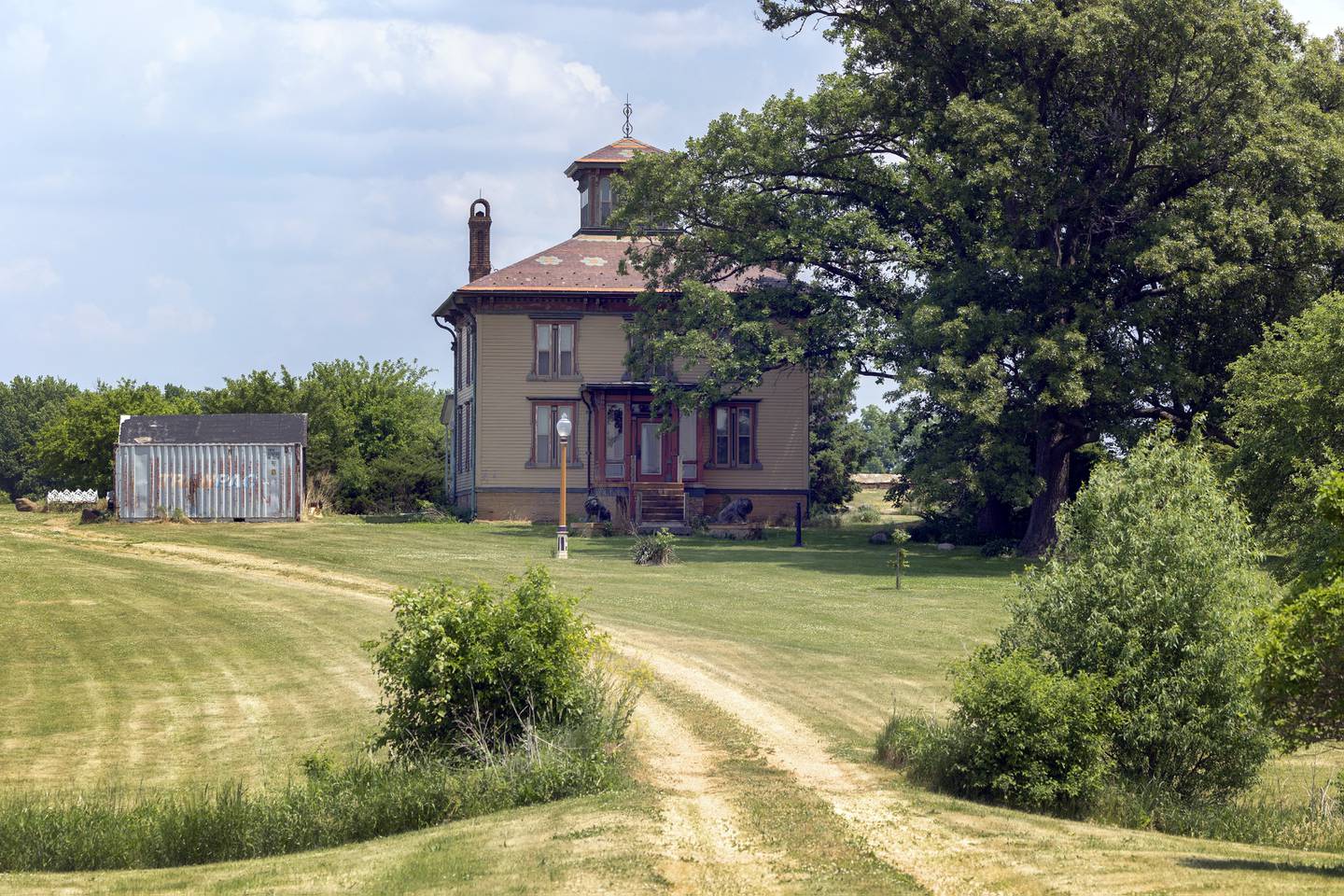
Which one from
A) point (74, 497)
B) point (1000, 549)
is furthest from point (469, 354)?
point (1000, 549)

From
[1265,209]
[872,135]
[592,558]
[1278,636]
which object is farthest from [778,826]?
[872,135]

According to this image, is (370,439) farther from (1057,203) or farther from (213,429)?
(1057,203)

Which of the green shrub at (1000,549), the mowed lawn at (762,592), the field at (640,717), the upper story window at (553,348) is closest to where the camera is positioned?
the field at (640,717)

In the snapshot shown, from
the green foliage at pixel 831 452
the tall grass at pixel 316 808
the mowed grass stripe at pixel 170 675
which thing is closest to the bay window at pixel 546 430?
the green foliage at pixel 831 452

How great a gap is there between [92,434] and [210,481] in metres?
10.0

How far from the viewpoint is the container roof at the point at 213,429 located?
157 feet

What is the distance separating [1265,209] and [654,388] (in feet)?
63.7

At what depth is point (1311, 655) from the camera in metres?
13.3

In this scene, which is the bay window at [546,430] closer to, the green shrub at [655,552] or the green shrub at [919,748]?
the green shrub at [655,552]

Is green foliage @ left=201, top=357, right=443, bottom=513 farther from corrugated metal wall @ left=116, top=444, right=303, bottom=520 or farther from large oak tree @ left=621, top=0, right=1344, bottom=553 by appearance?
large oak tree @ left=621, top=0, right=1344, bottom=553

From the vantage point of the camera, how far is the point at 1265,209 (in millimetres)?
37719

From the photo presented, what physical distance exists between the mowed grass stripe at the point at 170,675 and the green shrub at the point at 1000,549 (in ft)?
68.7

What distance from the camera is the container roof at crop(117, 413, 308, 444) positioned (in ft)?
157

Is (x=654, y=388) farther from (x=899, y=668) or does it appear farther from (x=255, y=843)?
(x=255, y=843)
